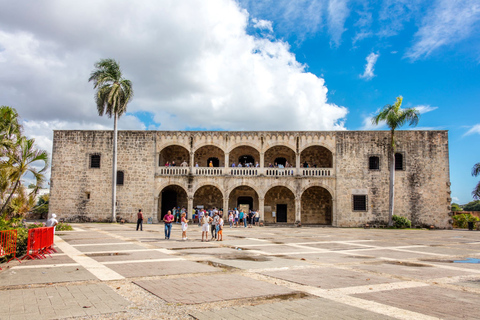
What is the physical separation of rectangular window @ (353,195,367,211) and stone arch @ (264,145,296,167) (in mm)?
5880

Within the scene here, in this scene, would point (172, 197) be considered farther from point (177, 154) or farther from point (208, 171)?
point (208, 171)

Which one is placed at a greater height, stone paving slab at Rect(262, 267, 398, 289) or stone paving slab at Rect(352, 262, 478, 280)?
stone paving slab at Rect(262, 267, 398, 289)

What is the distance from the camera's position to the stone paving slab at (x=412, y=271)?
8.65 m

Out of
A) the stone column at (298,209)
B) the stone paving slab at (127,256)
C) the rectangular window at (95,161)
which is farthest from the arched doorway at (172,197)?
the stone paving slab at (127,256)

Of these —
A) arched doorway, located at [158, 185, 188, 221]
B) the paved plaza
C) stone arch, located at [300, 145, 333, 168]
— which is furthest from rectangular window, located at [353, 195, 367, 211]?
the paved plaza

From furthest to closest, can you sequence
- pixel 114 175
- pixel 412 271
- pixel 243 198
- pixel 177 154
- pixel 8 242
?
pixel 177 154 → pixel 243 198 → pixel 114 175 → pixel 8 242 → pixel 412 271

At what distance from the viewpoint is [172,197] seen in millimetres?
31391

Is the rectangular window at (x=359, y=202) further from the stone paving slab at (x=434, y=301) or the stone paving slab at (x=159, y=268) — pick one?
the stone paving slab at (x=434, y=301)

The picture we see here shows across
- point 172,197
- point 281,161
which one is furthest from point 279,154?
point 172,197

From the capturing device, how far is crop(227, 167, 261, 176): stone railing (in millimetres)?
28688

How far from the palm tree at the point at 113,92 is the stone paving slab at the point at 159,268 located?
2022 cm

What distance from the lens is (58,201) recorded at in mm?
29172

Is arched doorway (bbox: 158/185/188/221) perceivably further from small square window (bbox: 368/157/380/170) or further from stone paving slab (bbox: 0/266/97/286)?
stone paving slab (bbox: 0/266/97/286)

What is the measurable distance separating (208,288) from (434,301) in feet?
13.1
